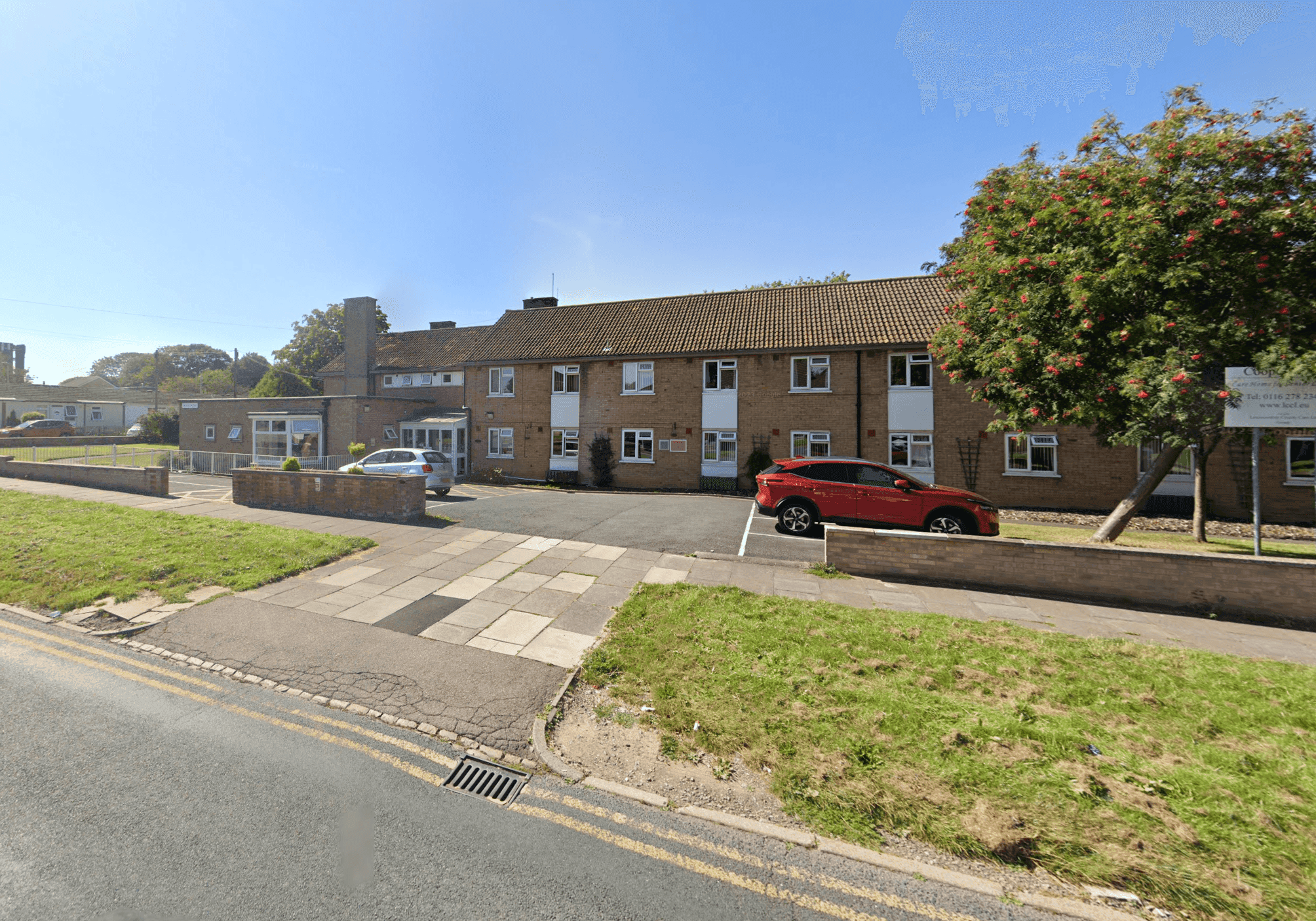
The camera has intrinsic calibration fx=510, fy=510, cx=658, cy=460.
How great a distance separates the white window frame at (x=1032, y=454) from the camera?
1766cm

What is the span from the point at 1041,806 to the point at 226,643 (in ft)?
24.9

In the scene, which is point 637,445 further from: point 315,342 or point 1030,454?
point 315,342

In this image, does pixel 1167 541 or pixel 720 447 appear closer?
pixel 1167 541

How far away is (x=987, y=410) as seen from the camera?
17922 mm

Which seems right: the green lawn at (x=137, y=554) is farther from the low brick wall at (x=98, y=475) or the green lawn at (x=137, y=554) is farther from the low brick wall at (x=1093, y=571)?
the low brick wall at (x=1093, y=571)

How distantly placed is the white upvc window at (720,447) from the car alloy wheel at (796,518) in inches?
372

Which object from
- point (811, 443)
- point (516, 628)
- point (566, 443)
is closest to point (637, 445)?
point (566, 443)

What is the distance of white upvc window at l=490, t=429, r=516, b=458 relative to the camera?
82.0 feet

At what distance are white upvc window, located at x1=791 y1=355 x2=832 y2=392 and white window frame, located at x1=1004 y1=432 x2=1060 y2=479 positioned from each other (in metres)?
6.49

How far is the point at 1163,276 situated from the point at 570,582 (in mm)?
11031

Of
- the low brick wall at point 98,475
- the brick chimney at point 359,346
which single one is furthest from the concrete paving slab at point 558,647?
the brick chimney at point 359,346

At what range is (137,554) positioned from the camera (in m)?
8.39

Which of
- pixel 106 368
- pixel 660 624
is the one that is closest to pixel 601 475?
pixel 660 624

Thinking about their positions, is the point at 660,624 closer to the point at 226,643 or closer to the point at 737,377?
the point at 226,643
